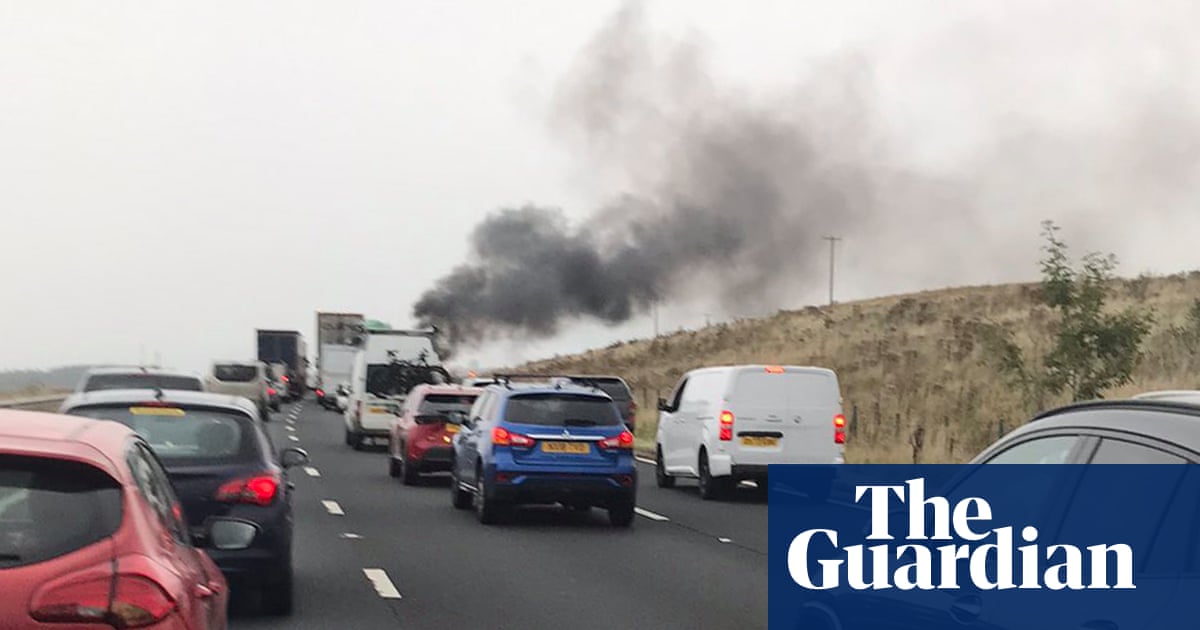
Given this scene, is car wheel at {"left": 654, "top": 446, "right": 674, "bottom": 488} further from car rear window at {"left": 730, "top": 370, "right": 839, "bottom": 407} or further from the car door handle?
the car door handle

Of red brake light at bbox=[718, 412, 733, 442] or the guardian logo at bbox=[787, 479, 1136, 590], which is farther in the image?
red brake light at bbox=[718, 412, 733, 442]

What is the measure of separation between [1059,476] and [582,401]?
1519cm

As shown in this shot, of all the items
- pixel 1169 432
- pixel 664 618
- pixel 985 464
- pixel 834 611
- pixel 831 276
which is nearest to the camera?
pixel 1169 432

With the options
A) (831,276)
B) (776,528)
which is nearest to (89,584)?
(776,528)

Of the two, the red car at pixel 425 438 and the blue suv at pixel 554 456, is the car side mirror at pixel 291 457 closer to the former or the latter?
the blue suv at pixel 554 456

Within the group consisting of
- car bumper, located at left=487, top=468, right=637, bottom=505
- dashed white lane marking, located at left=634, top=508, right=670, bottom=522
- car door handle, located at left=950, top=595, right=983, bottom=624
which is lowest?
dashed white lane marking, located at left=634, top=508, right=670, bottom=522

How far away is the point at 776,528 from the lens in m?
19.6

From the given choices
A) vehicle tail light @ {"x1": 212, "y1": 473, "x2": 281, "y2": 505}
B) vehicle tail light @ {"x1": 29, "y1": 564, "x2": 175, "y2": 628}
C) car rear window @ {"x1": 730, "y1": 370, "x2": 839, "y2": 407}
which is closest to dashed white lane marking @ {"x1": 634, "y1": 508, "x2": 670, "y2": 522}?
car rear window @ {"x1": 730, "y1": 370, "x2": 839, "y2": 407}

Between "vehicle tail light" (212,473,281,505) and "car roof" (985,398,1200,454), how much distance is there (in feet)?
24.5

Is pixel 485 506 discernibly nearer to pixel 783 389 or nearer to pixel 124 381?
pixel 124 381

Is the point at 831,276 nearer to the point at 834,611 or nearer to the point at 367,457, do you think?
the point at 367,457

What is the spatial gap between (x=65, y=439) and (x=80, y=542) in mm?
507

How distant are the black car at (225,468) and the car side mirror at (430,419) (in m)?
13.8

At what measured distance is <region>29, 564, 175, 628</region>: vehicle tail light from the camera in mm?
5344
